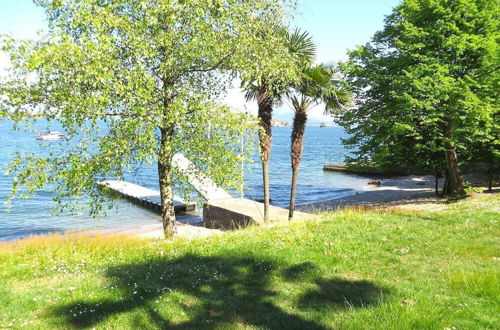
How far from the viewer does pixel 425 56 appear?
24234 mm

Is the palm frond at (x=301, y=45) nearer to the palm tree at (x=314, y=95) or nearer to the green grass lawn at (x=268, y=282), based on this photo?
the palm tree at (x=314, y=95)

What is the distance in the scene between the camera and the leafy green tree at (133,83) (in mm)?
11430

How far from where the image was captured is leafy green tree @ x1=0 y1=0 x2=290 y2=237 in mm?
11430

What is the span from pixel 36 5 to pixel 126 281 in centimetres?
1070

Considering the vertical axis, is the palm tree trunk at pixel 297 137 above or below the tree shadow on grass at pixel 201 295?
above

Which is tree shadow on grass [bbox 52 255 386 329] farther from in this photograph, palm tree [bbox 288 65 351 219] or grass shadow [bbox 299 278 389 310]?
palm tree [bbox 288 65 351 219]

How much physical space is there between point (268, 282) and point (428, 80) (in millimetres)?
19126

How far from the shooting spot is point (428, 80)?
23.0 metres

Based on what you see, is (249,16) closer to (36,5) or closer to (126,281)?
(36,5)

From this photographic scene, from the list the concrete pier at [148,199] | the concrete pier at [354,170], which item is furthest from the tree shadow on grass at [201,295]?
the concrete pier at [354,170]

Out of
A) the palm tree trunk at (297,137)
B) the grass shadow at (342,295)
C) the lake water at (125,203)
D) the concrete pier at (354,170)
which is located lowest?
the lake water at (125,203)

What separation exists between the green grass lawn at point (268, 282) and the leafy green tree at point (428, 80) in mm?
12306

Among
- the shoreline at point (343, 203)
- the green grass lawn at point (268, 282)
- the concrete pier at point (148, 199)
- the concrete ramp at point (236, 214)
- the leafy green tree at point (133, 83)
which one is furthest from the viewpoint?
the concrete pier at point (148, 199)

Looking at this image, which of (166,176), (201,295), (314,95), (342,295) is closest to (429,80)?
(314,95)
